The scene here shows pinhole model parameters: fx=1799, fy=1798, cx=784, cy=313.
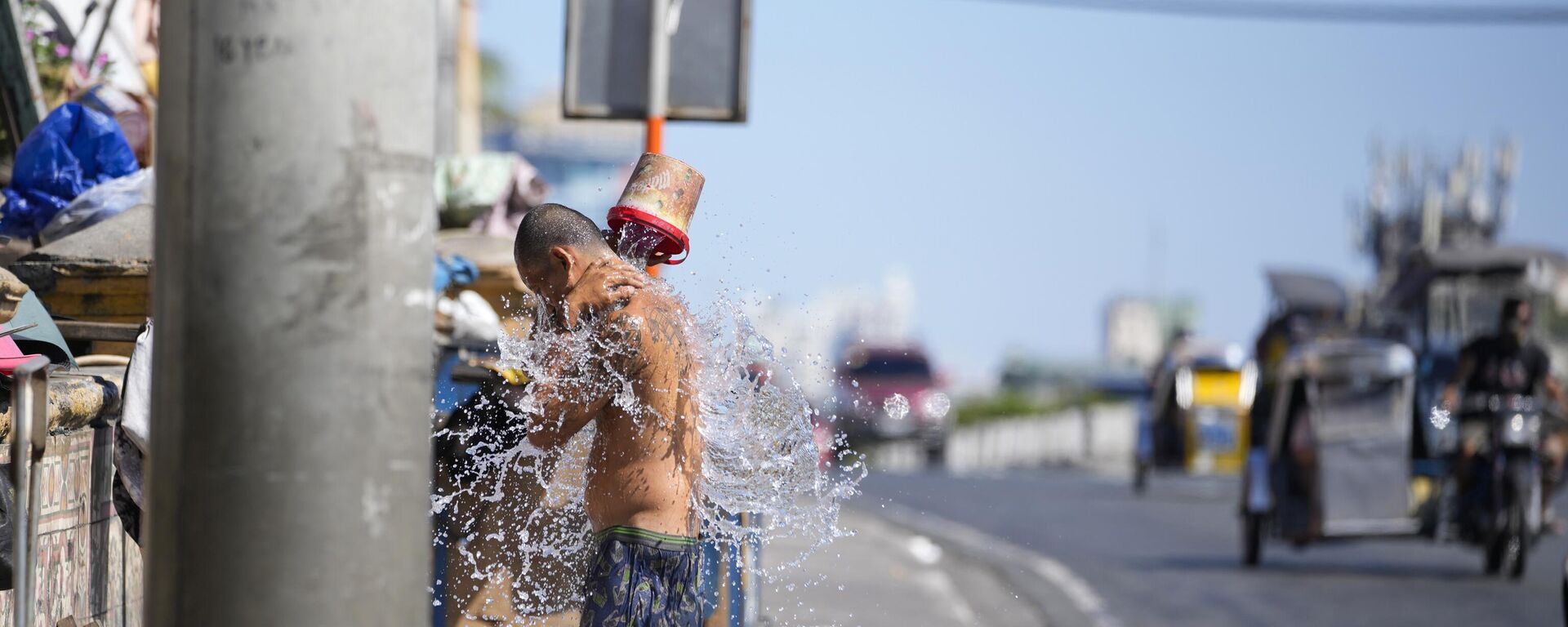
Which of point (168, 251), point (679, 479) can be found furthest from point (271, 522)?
point (679, 479)

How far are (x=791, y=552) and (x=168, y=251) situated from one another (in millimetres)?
10239

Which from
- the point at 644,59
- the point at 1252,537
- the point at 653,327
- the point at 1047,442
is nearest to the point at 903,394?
the point at 1047,442

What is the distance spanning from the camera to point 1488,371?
11727 mm

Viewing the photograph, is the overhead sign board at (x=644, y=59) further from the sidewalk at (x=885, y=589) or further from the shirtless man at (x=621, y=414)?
the shirtless man at (x=621, y=414)

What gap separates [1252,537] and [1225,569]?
0.29 m

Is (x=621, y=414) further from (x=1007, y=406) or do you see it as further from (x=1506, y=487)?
(x=1007, y=406)

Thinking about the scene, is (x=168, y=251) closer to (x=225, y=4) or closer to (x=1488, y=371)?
(x=225, y=4)

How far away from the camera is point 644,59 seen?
255 inches

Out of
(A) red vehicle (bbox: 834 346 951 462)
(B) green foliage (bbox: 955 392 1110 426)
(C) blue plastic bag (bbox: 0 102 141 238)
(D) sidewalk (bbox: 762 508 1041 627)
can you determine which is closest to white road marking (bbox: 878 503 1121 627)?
(D) sidewalk (bbox: 762 508 1041 627)

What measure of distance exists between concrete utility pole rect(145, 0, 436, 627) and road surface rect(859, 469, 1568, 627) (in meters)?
7.78

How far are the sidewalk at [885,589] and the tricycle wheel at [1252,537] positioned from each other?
5.77ft

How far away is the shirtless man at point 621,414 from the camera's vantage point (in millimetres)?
3904

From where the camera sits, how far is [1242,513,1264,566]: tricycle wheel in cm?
1225

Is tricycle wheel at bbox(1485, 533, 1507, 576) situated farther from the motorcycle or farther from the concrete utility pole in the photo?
the concrete utility pole
